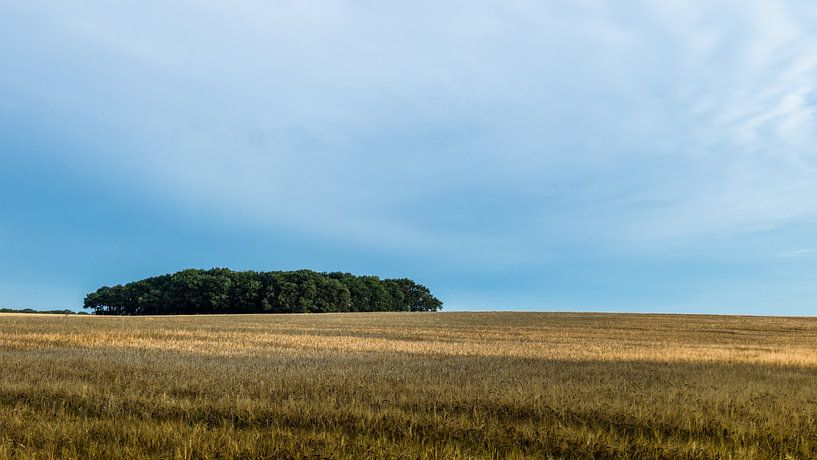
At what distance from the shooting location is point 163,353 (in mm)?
16562

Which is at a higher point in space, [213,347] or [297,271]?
[297,271]

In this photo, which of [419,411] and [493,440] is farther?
[419,411]

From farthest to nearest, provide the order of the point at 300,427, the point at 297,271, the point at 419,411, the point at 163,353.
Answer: the point at 297,271, the point at 163,353, the point at 419,411, the point at 300,427

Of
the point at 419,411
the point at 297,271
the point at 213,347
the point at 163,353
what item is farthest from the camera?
the point at 297,271

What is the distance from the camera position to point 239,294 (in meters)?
97.9

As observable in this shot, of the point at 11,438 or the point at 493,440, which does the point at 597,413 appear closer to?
the point at 493,440

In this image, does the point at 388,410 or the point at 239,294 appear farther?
the point at 239,294

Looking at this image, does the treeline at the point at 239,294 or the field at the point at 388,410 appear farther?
the treeline at the point at 239,294

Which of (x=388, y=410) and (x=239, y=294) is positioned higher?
(x=239, y=294)

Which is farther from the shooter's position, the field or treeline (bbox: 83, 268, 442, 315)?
treeline (bbox: 83, 268, 442, 315)

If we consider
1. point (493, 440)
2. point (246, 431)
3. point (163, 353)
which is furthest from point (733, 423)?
point (163, 353)

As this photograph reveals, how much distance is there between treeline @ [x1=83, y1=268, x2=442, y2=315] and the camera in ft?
319

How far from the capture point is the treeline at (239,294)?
3826 inches

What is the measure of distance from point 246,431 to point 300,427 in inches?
27.6
